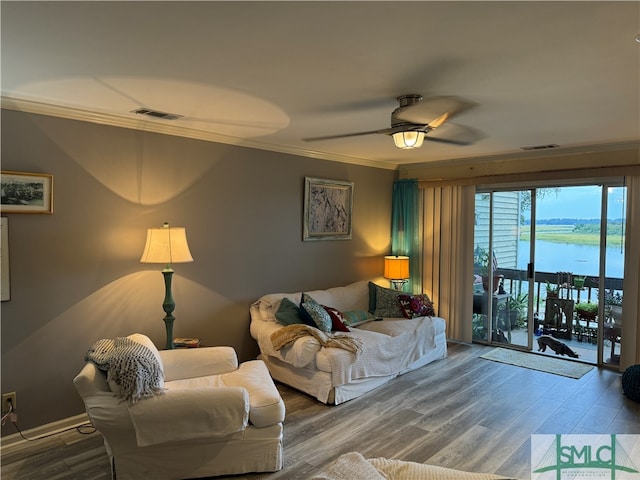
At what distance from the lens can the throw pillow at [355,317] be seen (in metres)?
4.75

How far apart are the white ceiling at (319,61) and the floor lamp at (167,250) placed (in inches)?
36.7

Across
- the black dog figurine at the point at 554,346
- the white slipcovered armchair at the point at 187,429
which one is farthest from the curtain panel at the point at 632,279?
the white slipcovered armchair at the point at 187,429

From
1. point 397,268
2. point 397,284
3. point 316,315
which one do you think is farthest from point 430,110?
point 397,284

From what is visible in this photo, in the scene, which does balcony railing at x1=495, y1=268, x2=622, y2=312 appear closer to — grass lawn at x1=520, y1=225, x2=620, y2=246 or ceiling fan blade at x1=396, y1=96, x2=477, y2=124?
grass lawn at x1=520, y1=225, x2=620, y2=246

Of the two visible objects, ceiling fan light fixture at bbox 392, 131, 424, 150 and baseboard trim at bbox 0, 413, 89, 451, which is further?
baseboard trim at bbox 0, 413, 89, 451

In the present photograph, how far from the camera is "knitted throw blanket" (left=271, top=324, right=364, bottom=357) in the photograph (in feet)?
12.6

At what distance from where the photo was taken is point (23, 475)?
8.76ft

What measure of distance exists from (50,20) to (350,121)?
2.19 m

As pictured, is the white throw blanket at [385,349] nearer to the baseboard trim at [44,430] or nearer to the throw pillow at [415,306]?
the throw pillow at [415,306]

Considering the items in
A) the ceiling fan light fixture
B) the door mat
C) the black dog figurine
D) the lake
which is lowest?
the door mat

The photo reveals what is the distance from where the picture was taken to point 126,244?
359cm

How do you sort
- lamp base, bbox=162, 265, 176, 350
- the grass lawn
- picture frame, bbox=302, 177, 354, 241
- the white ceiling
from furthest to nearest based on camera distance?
picture frame, bbox=302, 177, 354, 241
the grass lawn
lamp base, bbox=162, 265, 176, 350
the white ceiling

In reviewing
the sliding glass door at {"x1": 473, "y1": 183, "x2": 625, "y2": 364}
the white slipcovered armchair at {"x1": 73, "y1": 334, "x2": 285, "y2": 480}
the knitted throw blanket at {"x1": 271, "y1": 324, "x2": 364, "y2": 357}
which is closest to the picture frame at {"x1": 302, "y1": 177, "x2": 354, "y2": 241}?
the knitted throw blanket at {"x1": 271, "y1": 324, "x2": 364, "y2": 357}

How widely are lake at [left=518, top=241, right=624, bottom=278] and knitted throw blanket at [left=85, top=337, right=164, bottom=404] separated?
4.54 m
